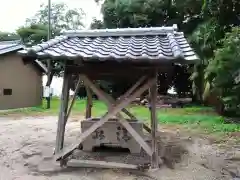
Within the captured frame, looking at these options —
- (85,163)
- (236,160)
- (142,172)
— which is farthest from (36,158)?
(236,160)

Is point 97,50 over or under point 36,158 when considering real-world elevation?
over

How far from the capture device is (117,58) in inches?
205

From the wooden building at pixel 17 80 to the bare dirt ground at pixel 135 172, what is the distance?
791cm

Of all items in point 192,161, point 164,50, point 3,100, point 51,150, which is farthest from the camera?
point 3,100

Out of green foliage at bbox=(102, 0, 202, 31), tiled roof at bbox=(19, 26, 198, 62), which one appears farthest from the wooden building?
tiled roof at bbox=(19, 26, 198, 62)

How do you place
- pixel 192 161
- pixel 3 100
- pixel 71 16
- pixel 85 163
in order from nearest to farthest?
pixel 85 163, pixel 192 161, pixel 3 100, pixel 71 16

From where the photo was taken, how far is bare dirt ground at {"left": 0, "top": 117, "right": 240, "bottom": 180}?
571cm

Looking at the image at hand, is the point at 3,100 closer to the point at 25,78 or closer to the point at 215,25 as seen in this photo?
the point at 25,78

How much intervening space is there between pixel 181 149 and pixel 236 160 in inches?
57.6

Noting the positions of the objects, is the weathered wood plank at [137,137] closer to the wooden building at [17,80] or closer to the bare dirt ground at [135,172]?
the bare dirt ground at [135,172]

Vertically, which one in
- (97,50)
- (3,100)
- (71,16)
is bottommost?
(3,100)

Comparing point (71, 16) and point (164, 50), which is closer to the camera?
point (164, 50)

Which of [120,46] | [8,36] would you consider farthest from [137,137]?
[8,36]

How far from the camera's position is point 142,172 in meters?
5.89
